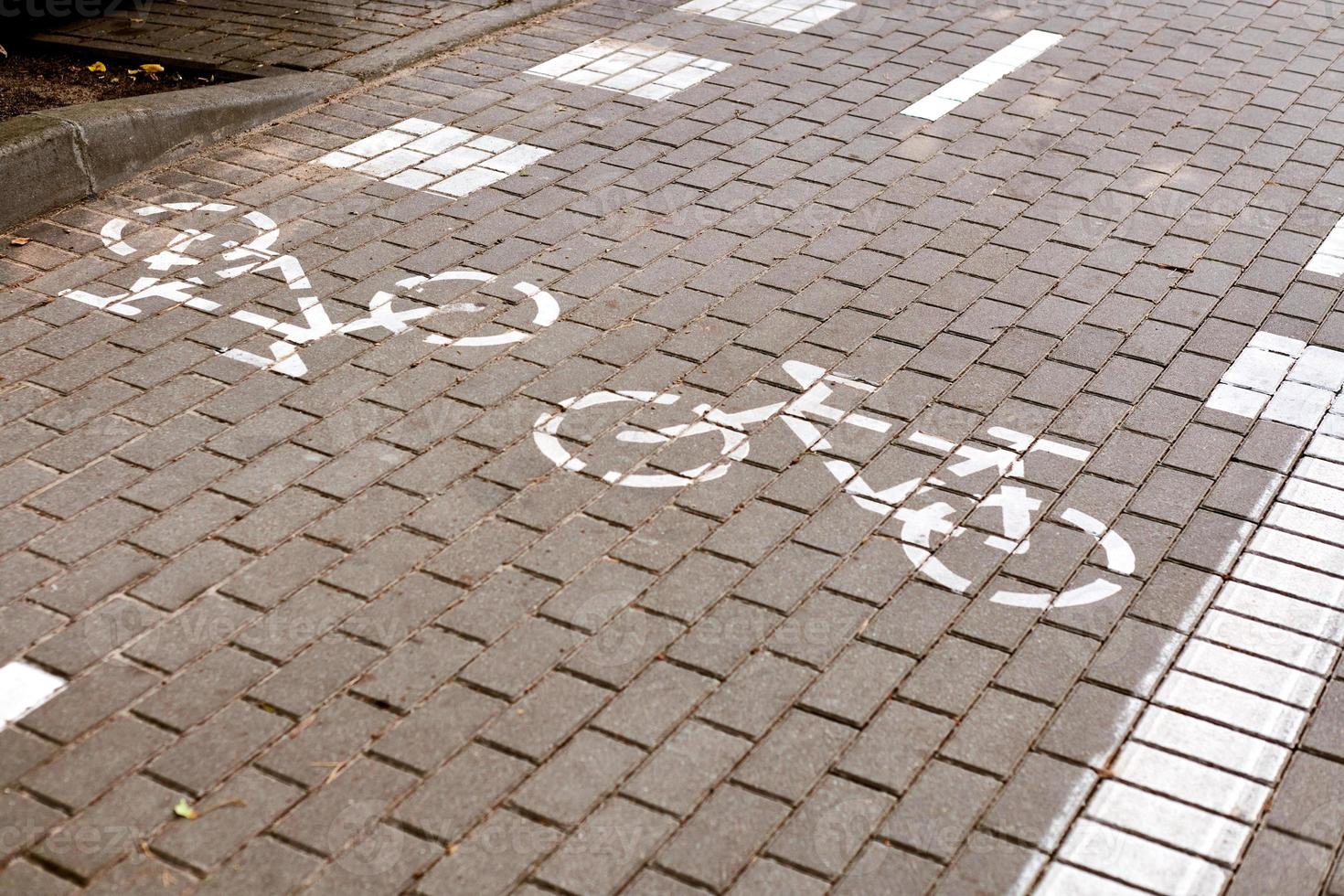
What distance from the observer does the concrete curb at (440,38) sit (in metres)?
8.57

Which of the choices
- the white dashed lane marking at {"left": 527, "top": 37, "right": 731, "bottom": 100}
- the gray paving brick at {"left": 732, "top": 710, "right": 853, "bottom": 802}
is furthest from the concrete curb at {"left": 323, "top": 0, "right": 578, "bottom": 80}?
the gray paving brick at {"left": 732, "top": 710, "right": 853, "bottom": 802}

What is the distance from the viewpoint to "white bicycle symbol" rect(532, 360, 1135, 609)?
4684 millimetres

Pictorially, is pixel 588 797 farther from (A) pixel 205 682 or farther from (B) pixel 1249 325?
(B) pixel 1249 325

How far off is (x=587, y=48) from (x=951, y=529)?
17.7ft

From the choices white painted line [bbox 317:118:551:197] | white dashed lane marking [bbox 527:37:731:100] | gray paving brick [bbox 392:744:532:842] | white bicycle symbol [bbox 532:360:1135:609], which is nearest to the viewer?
gray paving brick [bbox 392:744:532:842]

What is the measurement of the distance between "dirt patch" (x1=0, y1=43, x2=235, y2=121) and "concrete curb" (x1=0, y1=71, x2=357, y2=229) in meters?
0.52

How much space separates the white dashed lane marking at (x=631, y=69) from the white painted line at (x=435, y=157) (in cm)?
108

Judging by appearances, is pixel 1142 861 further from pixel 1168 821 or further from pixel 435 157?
pixel 435 157

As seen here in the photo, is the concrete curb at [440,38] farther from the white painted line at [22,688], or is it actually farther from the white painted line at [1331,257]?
the white painted line at [1331,257]

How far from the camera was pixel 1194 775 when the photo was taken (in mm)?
3881

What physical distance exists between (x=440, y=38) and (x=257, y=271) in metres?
3.25

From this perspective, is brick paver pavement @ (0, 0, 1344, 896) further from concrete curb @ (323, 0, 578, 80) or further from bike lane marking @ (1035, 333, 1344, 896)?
concrete curb @ (323, 0, 578, 80)

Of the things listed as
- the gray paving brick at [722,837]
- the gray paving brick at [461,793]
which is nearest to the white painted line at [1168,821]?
the gray paving brick at [722,837]

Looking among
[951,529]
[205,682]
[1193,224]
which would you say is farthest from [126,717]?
[1193,224]
